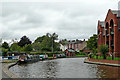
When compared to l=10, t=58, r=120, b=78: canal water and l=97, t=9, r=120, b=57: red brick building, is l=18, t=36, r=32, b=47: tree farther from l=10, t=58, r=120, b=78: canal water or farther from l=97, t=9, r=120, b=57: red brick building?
l=10, t=58, r=120, b=78: canal water

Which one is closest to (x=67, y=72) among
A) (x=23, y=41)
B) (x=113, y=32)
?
(x=113, y=32)

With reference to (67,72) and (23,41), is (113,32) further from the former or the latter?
(23,41)

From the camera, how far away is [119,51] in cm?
3909

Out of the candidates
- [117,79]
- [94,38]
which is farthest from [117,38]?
[94,38]

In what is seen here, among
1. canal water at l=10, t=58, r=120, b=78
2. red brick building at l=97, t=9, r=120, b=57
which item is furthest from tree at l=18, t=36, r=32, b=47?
canal water at l=10, t=58, r=120, b=78

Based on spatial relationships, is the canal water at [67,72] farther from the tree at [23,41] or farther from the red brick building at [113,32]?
the tree at [23,41]

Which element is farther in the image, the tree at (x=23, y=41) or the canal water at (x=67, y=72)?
the tree at (x=23, y=41)

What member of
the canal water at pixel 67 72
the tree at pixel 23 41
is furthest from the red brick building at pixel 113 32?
the tree at pixel 23 41

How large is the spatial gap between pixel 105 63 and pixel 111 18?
1326 centimetres

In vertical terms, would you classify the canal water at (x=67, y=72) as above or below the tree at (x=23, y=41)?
below

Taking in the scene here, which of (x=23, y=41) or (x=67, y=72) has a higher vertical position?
(x=23, y=41)

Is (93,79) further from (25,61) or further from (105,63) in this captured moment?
(25,61)

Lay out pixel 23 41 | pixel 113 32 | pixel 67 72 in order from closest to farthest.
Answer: pixel 67 72
pixel 113 32
pixel 23 41

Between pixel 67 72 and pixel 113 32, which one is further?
pixel 113 32
